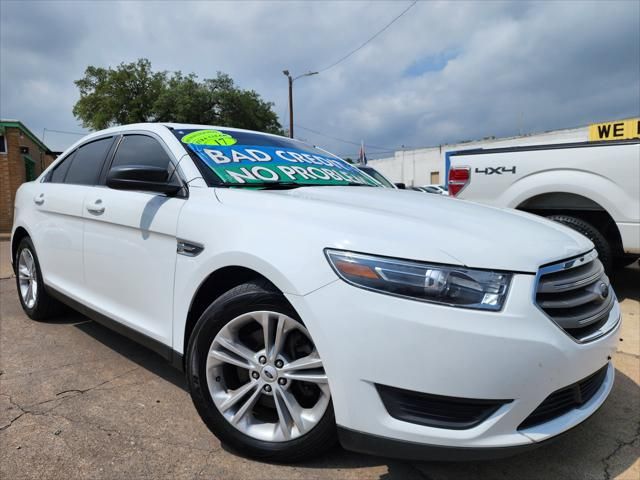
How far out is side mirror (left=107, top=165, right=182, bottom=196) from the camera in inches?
90.7

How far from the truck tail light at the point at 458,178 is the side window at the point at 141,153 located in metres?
3.44

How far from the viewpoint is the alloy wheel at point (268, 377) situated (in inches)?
71.4

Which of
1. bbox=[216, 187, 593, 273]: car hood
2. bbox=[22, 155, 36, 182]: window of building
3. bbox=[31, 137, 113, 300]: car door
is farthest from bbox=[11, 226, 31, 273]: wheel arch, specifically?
bbox=[22, 155, 36, 182]: window of building

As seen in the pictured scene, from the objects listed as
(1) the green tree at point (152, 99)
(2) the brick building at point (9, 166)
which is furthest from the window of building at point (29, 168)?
(1) the green tree at point (152, 99)

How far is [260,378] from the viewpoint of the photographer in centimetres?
194

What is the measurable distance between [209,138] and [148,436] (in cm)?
166

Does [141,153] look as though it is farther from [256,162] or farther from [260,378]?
[260,378]

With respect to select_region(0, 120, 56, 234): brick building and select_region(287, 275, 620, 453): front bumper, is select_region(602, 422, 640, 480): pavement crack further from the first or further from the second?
select_region(0, 120, 56, 234): brick building

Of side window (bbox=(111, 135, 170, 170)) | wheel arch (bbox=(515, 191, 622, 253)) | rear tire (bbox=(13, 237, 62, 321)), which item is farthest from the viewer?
wheel arch (bbox=(515, 191, 622, 253))

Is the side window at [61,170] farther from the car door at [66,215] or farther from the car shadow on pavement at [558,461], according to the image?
the car shadow on pavement at [558,461]

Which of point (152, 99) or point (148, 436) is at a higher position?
point (152, 99)

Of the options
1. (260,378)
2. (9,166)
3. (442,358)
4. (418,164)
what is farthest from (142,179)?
(418,164)

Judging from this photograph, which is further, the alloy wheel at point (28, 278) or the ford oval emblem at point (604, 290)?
the alloy wheel at point (28, 278)

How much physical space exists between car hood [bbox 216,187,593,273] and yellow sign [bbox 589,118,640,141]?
4.65 meters
